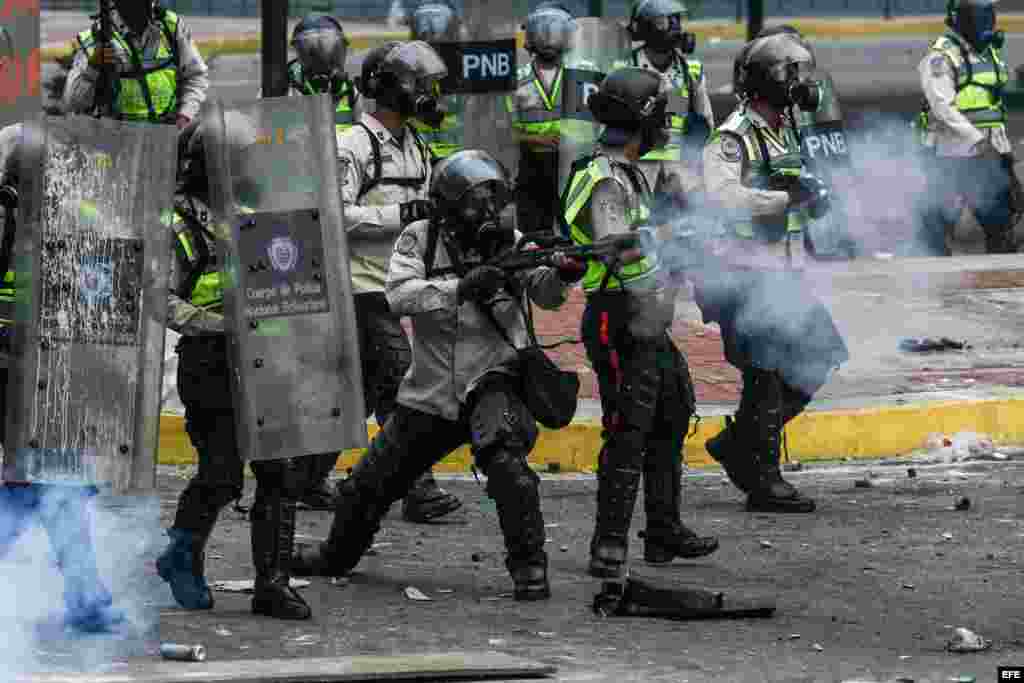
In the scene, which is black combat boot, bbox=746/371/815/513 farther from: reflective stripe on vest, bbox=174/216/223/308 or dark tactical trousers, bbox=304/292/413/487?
reflective stripe on vest, bbox=174/216/223/308

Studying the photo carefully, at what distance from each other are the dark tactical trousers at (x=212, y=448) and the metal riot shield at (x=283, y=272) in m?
0.10

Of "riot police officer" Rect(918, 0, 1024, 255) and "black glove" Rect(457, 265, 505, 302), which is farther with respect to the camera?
"riot police officer" Rect(918, 0, 1024, 255)

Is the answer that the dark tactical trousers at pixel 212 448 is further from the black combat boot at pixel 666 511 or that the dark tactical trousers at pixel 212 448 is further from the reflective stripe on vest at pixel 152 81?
the reflective stripe on vest at pixel 152 81

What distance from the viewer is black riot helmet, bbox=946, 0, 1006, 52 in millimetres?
16453

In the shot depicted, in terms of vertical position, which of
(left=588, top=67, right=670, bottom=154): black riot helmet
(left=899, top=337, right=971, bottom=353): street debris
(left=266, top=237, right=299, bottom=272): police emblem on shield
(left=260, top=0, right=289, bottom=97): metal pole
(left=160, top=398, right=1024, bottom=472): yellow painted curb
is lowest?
(left=160, top=398, right=1024, bottom=472): yellow painted curb

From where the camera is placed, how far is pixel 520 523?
30.4ft

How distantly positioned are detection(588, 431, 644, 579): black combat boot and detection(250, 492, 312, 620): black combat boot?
1.22 meters

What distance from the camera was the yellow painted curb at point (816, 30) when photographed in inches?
1246

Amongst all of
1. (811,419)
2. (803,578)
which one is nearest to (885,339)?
(811,419)

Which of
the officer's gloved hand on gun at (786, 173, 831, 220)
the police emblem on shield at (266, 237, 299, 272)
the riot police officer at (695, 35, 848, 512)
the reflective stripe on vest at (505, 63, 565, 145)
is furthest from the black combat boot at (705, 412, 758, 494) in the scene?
the reflective stripe on vest at (505, 63, 565, 145)

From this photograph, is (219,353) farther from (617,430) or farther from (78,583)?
(617,430)

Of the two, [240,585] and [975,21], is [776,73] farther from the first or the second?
[975,21]

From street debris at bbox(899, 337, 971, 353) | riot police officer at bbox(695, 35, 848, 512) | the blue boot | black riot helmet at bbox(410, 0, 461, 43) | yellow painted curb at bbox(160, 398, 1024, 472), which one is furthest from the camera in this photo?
black riot helmet at bbox(410, 0, 461, 43)

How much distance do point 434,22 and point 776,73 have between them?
5.01 metres
